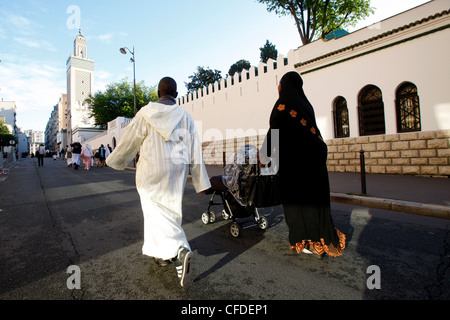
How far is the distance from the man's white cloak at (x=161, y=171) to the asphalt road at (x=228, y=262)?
0.35 metres

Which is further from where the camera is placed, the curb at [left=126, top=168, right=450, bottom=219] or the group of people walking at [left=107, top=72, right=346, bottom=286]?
the curb at [left=126, top=168, right=450, bottom=219]

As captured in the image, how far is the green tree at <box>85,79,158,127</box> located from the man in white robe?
4272 centimetres

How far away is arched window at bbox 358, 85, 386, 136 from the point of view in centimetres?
945

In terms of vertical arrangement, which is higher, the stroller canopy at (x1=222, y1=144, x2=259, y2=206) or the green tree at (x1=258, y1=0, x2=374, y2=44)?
the green tree at (x1=258, y1=0, x2=374, y2=44)

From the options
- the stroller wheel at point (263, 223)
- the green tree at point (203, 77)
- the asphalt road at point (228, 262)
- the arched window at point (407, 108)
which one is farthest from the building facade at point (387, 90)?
the green tree at point (203, 77)

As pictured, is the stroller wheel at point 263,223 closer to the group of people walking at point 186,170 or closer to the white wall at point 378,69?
the group of people walking at point 186,170

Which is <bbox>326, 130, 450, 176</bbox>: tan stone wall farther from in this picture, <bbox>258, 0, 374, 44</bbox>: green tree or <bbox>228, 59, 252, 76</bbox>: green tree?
<bbox>228, 59, 252, 76</bbox>: green tree

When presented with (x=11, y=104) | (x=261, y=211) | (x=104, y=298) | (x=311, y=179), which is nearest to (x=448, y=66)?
(x=261, y=211)

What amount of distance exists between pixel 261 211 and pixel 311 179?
219 centimetres

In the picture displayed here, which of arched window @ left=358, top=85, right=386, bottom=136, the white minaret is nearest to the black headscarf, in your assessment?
arched window @ left=358, top=85, right=386, bottom=136

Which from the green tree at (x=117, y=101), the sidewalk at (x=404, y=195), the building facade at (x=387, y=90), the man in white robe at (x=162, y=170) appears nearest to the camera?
the man in white robe at (x=162, y=170)

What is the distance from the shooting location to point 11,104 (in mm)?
84312

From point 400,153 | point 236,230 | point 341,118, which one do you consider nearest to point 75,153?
point 341,118

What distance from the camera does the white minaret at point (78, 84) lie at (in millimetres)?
66812
